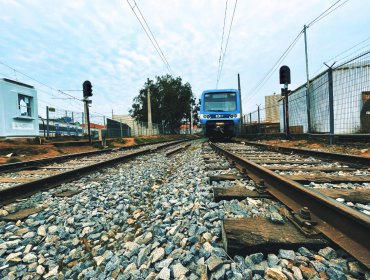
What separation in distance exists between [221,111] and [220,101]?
564mm

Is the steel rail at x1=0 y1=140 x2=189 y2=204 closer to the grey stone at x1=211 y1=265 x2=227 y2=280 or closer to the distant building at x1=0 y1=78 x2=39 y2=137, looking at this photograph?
the grey stone at x1=211 y1=265 x2=227 y2=280

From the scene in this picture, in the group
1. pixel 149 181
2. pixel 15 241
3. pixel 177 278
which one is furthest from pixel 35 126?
pixel 177 278

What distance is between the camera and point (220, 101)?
47.4 ft

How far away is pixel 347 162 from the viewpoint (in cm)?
495

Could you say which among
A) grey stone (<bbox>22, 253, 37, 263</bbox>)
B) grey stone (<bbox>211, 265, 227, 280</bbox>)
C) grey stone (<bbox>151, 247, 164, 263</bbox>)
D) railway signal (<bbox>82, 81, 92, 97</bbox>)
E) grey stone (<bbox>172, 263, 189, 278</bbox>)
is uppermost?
railway signal (<bbox>82, 81, 92, 97</bbox>)

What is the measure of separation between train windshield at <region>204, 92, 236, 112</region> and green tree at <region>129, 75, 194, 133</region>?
114 feet

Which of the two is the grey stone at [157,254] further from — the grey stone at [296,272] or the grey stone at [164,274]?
the grey stone at [296,272]

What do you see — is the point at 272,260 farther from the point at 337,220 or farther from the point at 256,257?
the point at 337,220

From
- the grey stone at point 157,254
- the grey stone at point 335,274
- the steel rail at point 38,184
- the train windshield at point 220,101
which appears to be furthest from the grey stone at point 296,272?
the train windshield at point 220,101

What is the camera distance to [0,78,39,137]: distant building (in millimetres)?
16453

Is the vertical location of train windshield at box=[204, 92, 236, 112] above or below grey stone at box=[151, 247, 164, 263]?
above

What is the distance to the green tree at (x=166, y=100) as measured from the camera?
161 ft

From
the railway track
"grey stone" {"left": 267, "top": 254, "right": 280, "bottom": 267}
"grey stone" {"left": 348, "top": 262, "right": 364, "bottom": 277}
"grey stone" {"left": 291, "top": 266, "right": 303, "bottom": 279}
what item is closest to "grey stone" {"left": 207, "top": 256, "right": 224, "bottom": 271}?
the railway track

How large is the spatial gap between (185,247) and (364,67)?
881 centimetres
